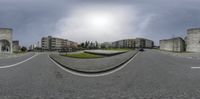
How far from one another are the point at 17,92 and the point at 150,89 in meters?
4.51

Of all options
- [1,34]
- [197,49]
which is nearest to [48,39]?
[1,34]

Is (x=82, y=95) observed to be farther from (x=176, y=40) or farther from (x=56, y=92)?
(x=176, y=40)

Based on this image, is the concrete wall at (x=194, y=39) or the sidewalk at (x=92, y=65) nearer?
the sidewalk at (x=92, y=65)

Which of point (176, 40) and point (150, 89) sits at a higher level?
point (176, 40)

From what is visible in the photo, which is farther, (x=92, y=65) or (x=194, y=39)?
(x=194, y=39)

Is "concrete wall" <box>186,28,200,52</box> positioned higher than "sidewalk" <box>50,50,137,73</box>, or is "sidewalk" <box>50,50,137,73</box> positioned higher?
"concrete wall" <box>186,28,200,52</box>

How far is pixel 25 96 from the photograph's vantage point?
5449 millimetres

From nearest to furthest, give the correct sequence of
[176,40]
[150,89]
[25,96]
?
[25,96]
[150,89]
[176,40]

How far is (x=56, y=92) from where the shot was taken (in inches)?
236

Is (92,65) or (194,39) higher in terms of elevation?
(194,39)

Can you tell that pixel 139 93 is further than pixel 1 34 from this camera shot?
No

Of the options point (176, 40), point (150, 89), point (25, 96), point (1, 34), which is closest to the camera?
point (25, 96)

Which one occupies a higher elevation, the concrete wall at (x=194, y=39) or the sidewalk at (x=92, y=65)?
the concrete wall at (x=194, y=39)

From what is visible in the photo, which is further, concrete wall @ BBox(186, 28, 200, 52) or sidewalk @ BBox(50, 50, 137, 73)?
concrete wall @ BBox(186, 28, 200, 52)
